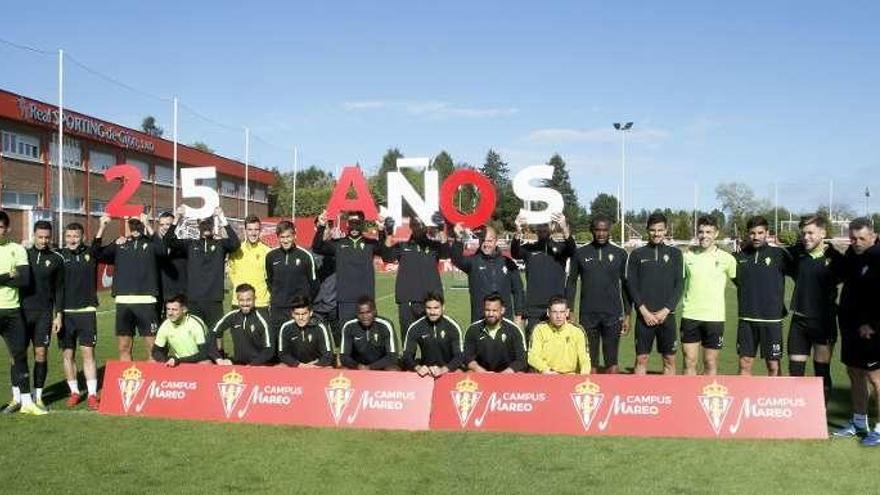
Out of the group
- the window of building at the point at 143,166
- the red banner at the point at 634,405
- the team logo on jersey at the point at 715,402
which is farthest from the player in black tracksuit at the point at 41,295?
the window of building at the point at 143,166

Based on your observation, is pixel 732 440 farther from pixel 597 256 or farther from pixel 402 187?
pixel 402 187

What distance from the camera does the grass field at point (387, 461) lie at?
595 centimetres

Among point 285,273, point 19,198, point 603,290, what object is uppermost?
point 19,198

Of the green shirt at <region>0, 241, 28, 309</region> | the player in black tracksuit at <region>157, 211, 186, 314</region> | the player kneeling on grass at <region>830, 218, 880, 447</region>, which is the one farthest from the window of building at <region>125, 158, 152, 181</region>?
the player kneeling on grass at <region>830, 218, 880, 447</region>

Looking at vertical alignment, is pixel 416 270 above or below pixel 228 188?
below

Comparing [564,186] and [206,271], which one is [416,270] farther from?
[564,186]

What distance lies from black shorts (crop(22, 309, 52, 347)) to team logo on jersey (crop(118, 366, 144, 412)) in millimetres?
1053

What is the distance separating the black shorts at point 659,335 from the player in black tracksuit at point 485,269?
5.73 ft

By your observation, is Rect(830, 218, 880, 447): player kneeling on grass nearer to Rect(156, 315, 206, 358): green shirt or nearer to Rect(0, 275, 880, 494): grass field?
Rect(0, 275, 880, 494): grass field

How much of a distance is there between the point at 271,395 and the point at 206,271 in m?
2.52

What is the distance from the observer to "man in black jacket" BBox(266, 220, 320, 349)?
9.72 metres

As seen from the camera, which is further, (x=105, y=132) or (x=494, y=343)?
(x=105, y=132)

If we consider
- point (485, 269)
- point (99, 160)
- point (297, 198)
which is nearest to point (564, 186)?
point (297, 198)

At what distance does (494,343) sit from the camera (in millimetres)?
8703
